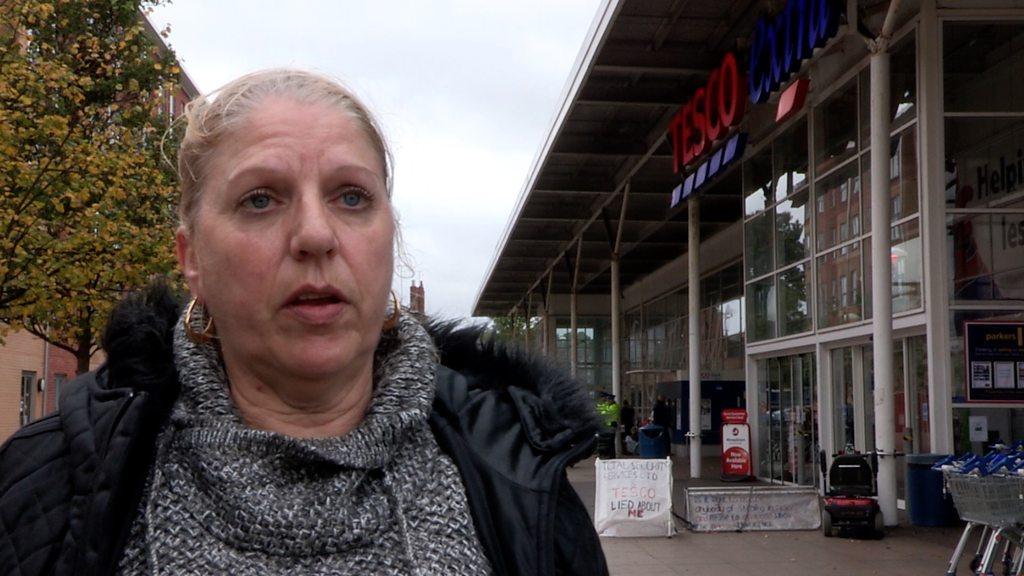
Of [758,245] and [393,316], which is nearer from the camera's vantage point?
[393,316]

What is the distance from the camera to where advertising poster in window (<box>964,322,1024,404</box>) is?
14.1m

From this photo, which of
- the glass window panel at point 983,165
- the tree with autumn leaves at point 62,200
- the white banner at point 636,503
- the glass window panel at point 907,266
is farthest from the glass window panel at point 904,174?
the tree with autumn leaves at point 62,200

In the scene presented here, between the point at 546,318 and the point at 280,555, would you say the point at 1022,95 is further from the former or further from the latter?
the point at 546,318

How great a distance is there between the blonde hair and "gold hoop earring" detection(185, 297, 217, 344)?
5.7 inches

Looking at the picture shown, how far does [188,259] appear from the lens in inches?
76.8

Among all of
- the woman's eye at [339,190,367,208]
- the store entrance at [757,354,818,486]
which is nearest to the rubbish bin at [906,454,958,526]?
the store entrance at [757,354,818,486]

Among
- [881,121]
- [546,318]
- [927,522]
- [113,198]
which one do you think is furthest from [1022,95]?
[546,318]

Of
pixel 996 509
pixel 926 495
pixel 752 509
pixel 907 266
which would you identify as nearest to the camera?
pixel 996 509

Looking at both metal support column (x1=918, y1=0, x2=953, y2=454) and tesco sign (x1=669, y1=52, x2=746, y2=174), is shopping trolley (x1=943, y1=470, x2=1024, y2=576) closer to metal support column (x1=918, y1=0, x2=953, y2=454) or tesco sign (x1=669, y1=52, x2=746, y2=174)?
metal support column (x1=918, y1=0, x2=953, y2=454)

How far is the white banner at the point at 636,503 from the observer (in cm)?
1409

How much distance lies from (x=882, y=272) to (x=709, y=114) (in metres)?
6.37

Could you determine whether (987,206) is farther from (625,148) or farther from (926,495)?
(625,148)

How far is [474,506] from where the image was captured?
190 centimetres

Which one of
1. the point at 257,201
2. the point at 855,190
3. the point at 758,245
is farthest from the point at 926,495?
the point at 257,201
